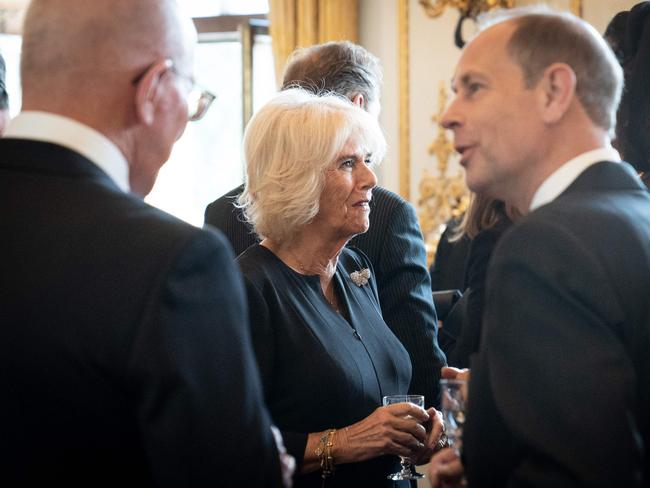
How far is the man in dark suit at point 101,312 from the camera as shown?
1.54 metres

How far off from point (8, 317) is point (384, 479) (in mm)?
1409

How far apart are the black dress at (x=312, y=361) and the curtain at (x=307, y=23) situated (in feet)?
15.4

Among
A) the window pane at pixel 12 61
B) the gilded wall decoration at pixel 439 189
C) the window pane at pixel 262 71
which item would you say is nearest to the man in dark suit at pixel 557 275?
the gilded wall decoration at pixel 439 189

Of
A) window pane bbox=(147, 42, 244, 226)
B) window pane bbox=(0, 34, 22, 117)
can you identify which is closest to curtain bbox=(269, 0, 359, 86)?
window pane bbox=(147, 42, 244, 226)

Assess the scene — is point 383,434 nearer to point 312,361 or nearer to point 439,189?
point 312,361

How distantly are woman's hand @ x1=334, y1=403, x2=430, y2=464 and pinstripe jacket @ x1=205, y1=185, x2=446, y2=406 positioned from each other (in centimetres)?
42

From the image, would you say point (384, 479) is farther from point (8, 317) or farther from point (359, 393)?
point (8, 317)

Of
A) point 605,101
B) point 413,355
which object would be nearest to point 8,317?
point 605,101

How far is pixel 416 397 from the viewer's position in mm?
2639

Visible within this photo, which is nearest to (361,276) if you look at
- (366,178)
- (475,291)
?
(366,178)

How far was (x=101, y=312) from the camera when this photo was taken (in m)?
1.54

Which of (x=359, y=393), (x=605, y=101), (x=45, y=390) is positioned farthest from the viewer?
(x=359, y=393)

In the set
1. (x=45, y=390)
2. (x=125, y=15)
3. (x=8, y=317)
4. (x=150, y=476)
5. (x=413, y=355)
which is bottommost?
(x=413, y=355)

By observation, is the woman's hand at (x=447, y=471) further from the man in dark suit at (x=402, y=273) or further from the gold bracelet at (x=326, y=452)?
the man in dark suit at (x=402, y=273)
